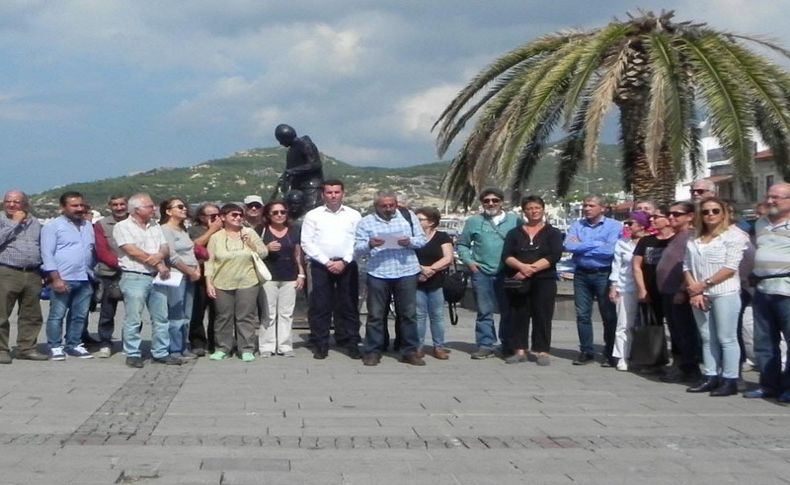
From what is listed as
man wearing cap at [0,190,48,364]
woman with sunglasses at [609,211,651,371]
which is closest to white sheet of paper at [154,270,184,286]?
man wearing cap at [0,190,48,364]

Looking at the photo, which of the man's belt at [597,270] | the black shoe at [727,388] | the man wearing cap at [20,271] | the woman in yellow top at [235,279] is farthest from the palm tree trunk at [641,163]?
the man wearing cap at [20,271]

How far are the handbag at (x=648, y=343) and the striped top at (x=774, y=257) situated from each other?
5.81 ft

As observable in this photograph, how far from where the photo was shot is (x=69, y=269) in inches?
456

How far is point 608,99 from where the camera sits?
1550 centimetres

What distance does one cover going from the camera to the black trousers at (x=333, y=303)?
11.9 m

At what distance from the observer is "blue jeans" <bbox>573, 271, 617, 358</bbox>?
11641 millimetres

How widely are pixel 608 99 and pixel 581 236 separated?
4310mm

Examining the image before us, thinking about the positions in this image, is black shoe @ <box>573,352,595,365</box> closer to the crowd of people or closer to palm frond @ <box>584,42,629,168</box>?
the crowd of people

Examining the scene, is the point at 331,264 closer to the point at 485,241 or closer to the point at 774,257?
the point at 485,241

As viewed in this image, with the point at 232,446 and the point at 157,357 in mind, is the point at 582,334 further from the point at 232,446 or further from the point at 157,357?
the point at 232,446

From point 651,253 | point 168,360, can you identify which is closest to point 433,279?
point 651,253

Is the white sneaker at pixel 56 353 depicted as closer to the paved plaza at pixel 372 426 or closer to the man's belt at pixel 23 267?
the paved plaza at pixel 372 426

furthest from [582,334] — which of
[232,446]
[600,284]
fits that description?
[232,446]

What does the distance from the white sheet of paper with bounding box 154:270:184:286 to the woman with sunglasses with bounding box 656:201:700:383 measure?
468 cm
